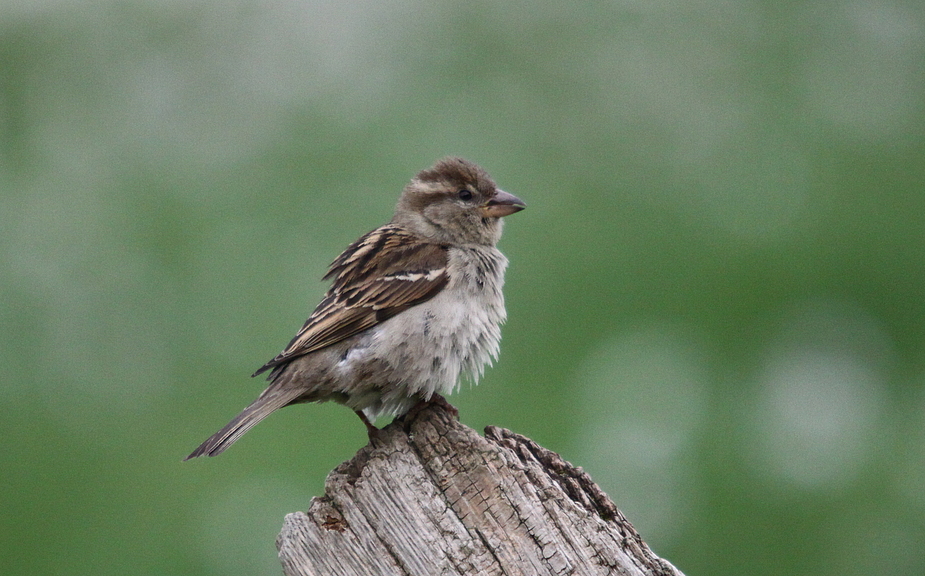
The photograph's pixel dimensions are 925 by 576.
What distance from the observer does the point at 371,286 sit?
13.2 ft

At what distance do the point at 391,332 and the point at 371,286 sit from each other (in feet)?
0.81

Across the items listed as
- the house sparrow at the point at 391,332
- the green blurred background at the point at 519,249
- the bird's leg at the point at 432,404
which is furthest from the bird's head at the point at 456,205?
the green blurred background at the point at 519,249

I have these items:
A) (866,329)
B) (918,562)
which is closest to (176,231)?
(866,329)

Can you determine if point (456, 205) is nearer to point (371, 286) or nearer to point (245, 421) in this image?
point (371, 286)

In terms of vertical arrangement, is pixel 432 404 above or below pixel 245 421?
below

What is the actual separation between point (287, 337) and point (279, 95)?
2.30 metres

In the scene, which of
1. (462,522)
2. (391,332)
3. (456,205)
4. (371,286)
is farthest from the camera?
(456,205)

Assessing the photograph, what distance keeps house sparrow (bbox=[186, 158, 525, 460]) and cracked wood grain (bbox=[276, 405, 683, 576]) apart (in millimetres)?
937

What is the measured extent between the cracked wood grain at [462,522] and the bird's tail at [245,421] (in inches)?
34.4

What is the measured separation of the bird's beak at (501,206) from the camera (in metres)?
4.59

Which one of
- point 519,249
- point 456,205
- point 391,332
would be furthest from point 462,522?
point 519,249

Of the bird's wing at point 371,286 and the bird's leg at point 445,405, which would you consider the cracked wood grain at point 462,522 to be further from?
the bird's wing at point 371,286

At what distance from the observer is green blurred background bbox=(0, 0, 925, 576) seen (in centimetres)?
586

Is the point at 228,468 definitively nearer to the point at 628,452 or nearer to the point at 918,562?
the point at 628,452
